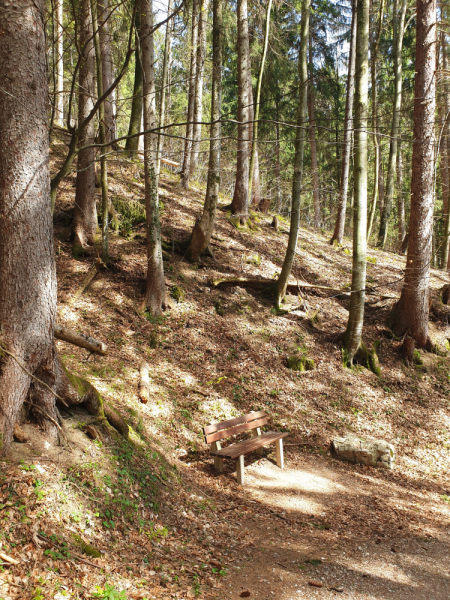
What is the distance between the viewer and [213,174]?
409 inches

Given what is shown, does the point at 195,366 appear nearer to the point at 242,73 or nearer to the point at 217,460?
the point at 217,460

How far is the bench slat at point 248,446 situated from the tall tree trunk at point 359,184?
3.49 m

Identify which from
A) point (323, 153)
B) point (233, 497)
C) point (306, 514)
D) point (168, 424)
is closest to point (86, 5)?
point (168, 424)

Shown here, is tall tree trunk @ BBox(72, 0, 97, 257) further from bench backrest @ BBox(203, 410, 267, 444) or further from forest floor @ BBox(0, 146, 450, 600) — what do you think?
bench backrest @ BBox(203, 410, 267, 444)

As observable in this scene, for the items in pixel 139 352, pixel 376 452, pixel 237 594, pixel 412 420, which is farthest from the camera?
pixel 412 420

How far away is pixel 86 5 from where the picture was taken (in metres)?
6.70

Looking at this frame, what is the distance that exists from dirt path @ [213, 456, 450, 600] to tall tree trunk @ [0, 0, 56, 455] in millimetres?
2753

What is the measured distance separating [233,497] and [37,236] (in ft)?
14.0

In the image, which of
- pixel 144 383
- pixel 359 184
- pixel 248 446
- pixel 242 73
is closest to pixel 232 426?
pixel 248 446

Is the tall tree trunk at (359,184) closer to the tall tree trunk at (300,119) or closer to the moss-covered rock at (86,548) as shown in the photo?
the tall tree trunk at (300,119)

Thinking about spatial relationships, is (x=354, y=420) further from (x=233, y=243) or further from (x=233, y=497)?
(x=233, y=243)

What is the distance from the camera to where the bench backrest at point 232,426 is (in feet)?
20.4

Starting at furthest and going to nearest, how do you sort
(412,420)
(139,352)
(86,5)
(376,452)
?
(412,420), (139,352), (376,452), (86,5)

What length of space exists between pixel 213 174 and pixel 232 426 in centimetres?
629
